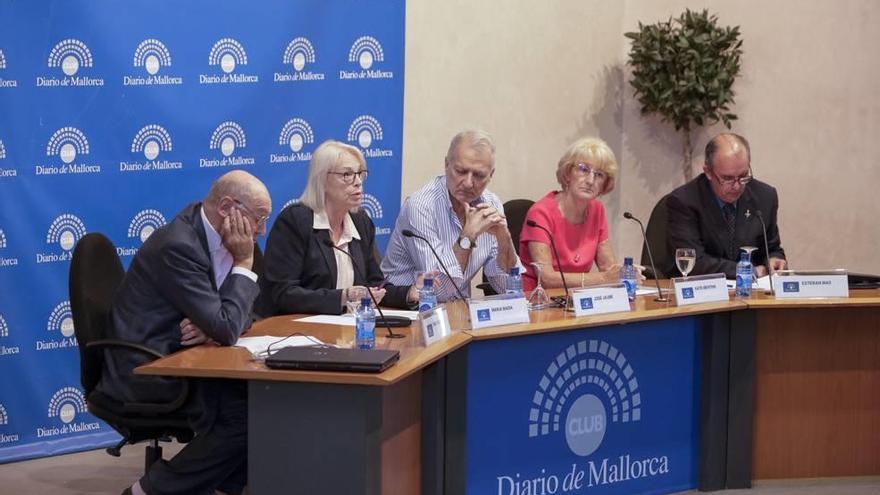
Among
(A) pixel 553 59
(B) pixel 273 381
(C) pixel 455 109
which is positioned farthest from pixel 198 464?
(A) pixel 553 59

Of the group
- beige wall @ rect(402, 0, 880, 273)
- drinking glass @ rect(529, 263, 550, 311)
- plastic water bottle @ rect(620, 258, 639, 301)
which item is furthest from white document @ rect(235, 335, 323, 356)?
beige wall @ rect(402, 0, 880, 273)

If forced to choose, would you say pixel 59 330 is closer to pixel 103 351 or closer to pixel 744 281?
pixel 103 351

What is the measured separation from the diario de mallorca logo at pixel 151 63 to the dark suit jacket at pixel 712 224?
2.24 metres

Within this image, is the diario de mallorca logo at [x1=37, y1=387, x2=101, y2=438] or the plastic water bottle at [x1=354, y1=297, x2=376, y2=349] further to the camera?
the diario de mallorca logo at [x1=37, y1=387, x2=101, y2=438]

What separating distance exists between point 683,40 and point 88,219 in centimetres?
330

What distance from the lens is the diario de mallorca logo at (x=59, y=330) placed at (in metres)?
4.91

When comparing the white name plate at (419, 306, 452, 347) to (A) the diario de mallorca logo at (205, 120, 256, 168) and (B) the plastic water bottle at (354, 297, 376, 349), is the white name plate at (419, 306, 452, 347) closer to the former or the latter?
(B) the plastic water bottle at (354, 297, 376, 349)

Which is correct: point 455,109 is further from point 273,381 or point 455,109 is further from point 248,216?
point 273,381

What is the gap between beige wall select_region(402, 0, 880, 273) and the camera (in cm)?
655

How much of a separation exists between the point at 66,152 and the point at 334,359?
221cm

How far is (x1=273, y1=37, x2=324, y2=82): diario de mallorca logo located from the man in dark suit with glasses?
1.76 m

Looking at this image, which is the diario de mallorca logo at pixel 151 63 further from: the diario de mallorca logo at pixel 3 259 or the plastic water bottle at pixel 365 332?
the plastic water bottle at pixel 365 332

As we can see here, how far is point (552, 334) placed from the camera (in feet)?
13.1

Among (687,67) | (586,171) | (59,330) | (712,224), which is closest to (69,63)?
(59,330)
